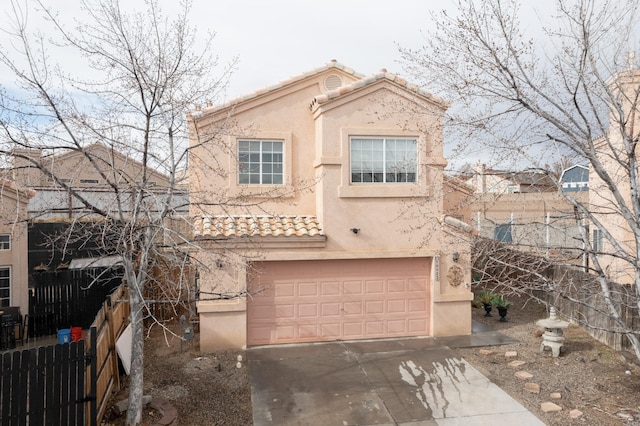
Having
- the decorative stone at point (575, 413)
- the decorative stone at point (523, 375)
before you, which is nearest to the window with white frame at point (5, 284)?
the decorative stone at point (523, 375)

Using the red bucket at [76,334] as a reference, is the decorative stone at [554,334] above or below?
above

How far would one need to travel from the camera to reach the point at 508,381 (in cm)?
930

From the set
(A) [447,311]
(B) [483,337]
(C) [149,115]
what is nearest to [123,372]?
(C) [149,115]

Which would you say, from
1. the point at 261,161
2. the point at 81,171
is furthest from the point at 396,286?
the point at 81,171

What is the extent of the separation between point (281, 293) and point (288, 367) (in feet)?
7.22

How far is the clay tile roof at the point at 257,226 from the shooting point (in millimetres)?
11312

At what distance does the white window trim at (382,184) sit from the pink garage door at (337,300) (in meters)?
1.87

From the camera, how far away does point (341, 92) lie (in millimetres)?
11992

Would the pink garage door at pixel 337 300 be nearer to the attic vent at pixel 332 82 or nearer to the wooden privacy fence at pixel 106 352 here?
the wooden privacy fence at pixel 106 352

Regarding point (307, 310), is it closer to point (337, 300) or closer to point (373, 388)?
point (337, 300)

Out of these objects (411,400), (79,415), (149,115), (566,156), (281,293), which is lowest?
(411,400)

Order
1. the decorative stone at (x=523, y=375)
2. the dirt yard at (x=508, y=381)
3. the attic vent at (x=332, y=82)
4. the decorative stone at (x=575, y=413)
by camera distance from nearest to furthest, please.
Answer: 1. the decorative stone at (x=575, y=413)
2. the dirt yard at (x=508, y=381)
3. the decorative stone at (x=523, y=375)
4. the attic vent at (x=332, y=82)

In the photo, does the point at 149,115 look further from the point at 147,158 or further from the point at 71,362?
the point at 71,362

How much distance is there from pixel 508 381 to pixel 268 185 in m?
7.66
